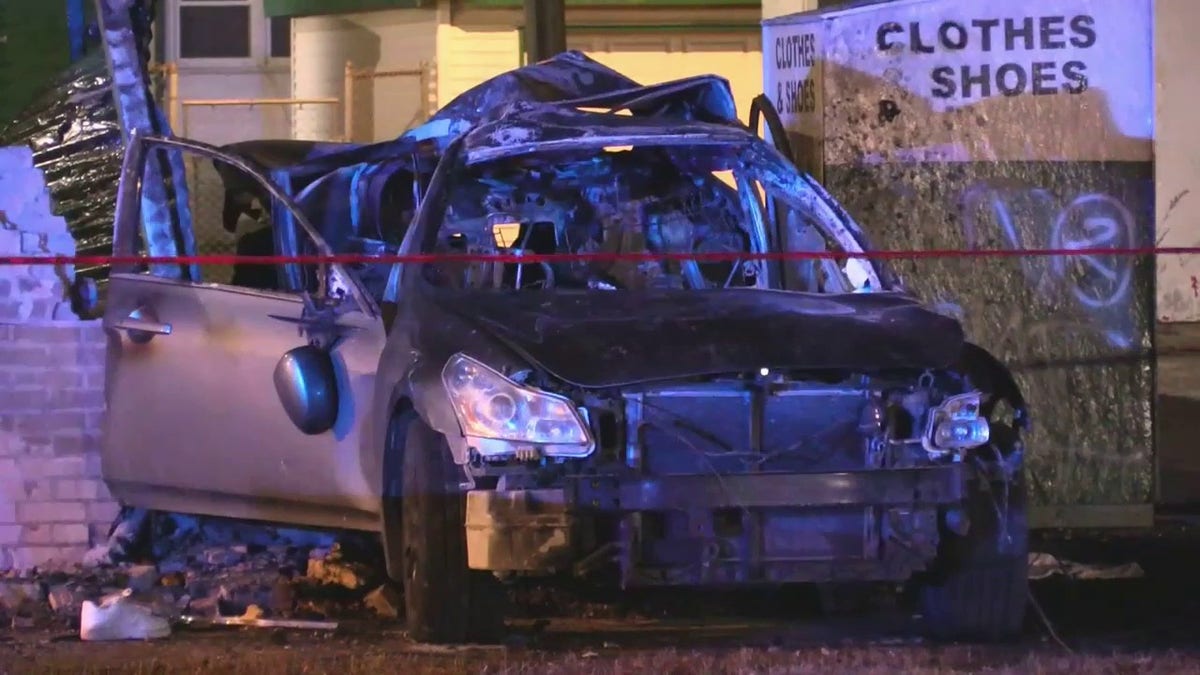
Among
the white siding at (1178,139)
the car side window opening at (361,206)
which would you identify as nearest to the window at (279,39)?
the white siding at (1178,139)

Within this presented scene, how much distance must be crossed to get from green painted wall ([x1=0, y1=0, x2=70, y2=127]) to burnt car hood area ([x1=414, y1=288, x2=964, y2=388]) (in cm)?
1264

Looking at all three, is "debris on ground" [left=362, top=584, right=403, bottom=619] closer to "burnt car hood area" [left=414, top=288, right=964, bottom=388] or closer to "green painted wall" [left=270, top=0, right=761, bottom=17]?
"burnt car hood area" [left=414, top=288, right=964, bottom=388]

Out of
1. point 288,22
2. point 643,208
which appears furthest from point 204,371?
point 288,22

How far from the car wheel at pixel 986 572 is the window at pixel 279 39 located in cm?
1578

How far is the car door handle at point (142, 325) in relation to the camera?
24.1 feet

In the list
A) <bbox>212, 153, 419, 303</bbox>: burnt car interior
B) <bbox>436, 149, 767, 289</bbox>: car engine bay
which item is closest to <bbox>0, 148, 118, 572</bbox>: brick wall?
<bbox>212, 153, 419, 303</bbox>: burnt car interior

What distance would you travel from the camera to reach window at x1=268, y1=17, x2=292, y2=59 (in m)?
20.9

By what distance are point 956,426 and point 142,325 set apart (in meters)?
3.27

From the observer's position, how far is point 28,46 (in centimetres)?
1797

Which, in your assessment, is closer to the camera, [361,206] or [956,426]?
[956,426]

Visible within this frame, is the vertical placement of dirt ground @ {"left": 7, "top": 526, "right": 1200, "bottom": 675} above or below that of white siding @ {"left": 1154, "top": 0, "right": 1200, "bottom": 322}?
below

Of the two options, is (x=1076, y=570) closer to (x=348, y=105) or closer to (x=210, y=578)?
(x=210, y=578)

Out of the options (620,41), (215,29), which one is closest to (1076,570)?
(620,41)

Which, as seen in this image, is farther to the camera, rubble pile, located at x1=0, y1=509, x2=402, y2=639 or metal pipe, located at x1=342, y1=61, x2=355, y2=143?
metal pipe, located at x1=342, y1=61, x2=355, y2=143
